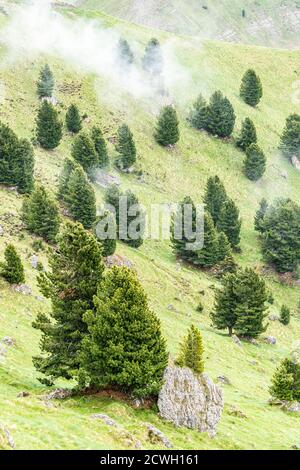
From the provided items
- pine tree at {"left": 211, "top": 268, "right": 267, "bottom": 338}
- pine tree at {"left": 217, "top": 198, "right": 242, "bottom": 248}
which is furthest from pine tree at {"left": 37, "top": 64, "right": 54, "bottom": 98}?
pine tree at {"left": 211, "top": 268, "right": 267, "bottom": 338}

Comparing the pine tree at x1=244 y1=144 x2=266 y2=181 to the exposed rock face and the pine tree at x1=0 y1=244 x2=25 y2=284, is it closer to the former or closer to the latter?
the pine tree at x1=0 y1=244 x2=25 y2=284

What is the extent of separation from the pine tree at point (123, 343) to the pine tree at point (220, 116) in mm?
100078

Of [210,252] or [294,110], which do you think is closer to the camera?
[210,252]

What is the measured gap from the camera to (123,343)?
103 feet

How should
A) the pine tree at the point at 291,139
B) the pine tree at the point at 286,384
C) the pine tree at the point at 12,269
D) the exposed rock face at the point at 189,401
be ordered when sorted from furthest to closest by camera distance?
the pine tree at the point at 291,139 < the pine tree at the point at 12,269 < the pine tree at the point at 286,384 < the exposed rock face at the point at 189,401

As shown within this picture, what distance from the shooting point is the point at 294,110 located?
14912 centimetres

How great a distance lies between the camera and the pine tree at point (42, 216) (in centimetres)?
6669

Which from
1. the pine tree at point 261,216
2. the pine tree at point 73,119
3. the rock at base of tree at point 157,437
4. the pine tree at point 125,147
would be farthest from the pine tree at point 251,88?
the rock at base of tree at point 157,437

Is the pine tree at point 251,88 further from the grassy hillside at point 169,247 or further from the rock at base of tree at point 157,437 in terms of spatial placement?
the rock at base of tree at point 157,437

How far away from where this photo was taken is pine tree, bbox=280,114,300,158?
129 metres

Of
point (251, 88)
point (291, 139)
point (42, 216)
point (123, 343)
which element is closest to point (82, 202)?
point (42, 216)

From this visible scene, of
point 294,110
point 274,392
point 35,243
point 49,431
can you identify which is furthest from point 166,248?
point 294,110
